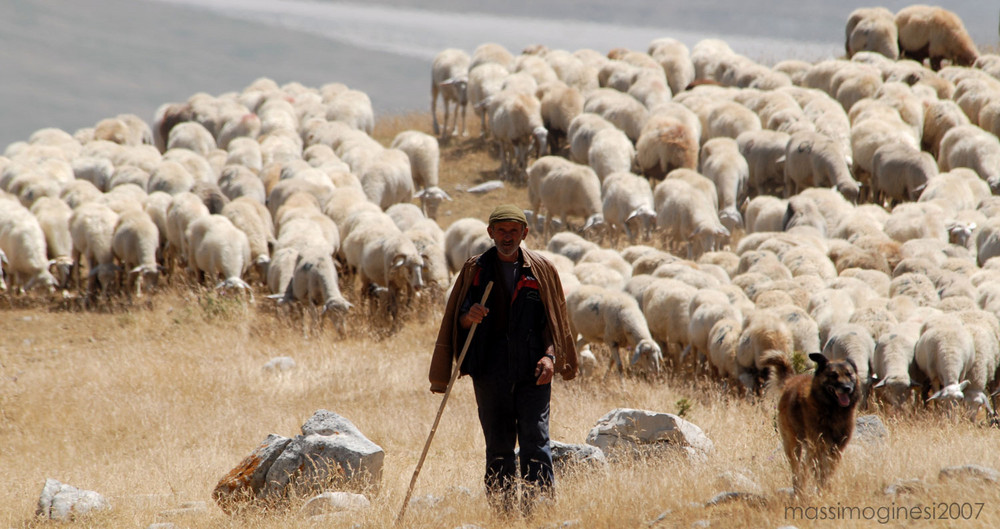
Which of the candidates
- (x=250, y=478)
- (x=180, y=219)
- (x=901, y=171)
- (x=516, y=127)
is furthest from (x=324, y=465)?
(x=516, y=127)

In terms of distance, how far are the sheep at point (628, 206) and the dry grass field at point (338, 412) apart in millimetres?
4720

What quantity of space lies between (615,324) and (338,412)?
3.70 metres

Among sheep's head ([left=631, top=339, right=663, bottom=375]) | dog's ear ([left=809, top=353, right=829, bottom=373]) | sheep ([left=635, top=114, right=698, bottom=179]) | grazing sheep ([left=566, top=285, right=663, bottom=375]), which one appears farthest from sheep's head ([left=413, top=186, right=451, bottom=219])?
dog's ear ([left=809, top=353, right=829, bottom=373])

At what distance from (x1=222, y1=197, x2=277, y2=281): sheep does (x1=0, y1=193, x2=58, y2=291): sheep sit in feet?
10.0

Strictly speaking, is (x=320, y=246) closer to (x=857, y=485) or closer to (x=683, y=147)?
(x=683, y=147)

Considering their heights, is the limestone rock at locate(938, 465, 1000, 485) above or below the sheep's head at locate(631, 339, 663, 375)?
above

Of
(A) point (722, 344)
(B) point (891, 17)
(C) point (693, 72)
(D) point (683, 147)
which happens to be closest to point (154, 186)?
(D) point (683, 147)

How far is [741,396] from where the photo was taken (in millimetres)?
11109

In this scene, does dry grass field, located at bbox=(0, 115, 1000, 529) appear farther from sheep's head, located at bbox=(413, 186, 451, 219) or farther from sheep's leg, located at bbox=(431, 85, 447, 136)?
sheep's leg, located at bbox=(431, 85, 447, 136)

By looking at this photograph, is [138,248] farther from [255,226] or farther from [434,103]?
[434,103]

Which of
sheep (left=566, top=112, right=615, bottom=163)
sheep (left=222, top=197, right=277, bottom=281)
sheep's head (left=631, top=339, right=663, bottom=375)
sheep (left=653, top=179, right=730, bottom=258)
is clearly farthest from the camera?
sheep (left=566, top=112, right=615, bottom=163)

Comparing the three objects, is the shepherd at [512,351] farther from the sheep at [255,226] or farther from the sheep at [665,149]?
the sheep at [665,149]

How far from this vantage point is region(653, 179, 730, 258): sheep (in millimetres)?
16531

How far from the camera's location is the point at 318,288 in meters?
14.1
